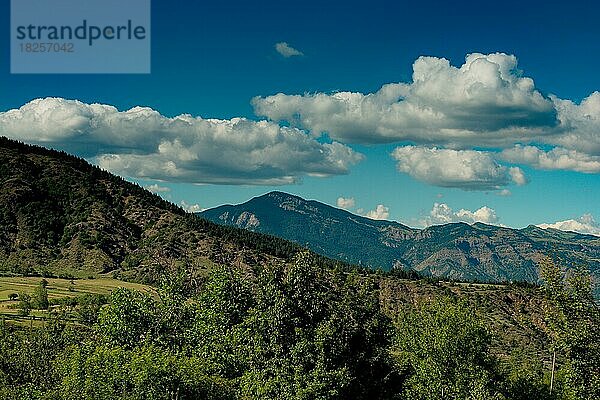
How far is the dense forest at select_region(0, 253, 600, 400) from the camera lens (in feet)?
126

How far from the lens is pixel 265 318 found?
4359 cm

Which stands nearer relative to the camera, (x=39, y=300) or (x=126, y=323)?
(x=126, y=323)

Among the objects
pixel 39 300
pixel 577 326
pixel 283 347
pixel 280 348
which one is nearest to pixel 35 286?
pixel 39 300

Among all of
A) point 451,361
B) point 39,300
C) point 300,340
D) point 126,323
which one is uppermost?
point 126,323

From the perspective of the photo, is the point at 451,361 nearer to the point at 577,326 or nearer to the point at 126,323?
the point at 577,326

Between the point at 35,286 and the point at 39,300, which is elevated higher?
the point at 35,286

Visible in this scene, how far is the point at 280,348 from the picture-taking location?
4266 cm

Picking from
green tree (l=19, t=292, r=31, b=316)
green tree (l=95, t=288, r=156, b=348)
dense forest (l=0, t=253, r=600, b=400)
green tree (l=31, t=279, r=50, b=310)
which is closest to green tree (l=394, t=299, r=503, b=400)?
dense forest (l=0, t=253, r=600, b=400)

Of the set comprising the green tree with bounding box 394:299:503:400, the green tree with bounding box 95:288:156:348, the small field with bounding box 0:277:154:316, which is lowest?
the small field with bounding box 0:277:154:316

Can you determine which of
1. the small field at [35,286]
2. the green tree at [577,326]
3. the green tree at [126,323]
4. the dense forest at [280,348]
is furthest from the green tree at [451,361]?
the small field at [35,286]

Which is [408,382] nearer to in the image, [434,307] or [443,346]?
[443,346]

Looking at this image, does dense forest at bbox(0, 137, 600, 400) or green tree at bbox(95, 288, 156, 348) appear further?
green tree at bbox(95, 288, 156, 348)

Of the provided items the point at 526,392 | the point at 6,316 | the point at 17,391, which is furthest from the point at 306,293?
the point at 6,316

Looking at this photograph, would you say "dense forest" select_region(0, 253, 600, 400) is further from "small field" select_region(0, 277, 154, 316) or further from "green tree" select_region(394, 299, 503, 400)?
"small field" select_region(0, 277, 154, 316)
